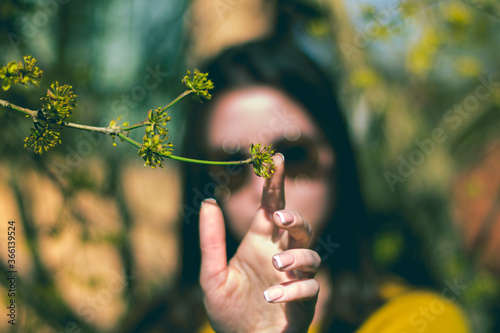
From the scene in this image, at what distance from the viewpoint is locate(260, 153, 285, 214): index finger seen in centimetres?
91

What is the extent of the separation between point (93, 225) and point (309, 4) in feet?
6.19

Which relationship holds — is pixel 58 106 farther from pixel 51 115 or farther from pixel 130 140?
pixel 130 140

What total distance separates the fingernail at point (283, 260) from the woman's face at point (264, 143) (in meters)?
0.71

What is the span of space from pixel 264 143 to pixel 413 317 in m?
1.12

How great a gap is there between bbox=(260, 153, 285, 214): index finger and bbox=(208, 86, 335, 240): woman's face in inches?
22.5

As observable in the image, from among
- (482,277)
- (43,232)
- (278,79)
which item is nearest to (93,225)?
(43,232)

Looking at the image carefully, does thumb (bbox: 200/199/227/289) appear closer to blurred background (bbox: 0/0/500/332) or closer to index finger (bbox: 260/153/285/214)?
index finger (bbox: 260/153/285/214)

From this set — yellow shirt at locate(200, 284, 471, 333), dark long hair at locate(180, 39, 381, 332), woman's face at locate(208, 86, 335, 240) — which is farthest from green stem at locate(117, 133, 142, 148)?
yellow shirt at locate(200, 284, 471, 333)

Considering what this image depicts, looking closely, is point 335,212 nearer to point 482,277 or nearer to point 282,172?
point 282,172

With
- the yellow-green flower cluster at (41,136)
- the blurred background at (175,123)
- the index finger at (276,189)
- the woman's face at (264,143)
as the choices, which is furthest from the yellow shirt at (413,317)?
the yellow-green flower cluster at (41,136)

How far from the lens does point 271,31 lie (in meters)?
3.04

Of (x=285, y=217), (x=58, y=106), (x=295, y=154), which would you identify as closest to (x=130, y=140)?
(x=58, y=106)

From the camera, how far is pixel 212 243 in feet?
3.51

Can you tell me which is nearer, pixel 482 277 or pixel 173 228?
pixel 482 277
